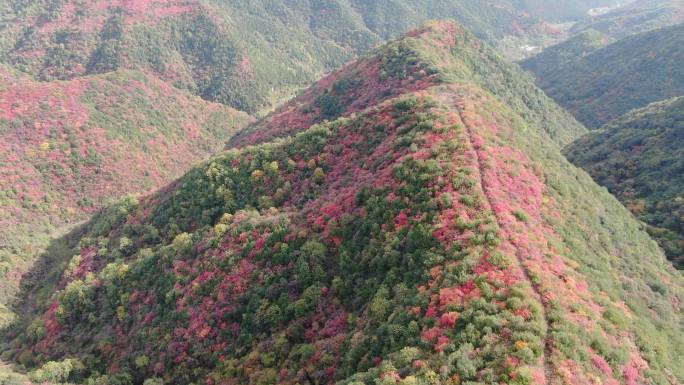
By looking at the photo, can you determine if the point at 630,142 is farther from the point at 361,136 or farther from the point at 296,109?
the point at 296,109

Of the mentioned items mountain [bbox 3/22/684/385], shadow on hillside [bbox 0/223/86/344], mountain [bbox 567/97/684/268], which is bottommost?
mountain [bbox 567/97/684/268]

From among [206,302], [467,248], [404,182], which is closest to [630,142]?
[404,182]

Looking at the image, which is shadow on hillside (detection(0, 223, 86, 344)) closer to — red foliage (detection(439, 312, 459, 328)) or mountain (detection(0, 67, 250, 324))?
mountain (detection(0, 67, 250, 324))

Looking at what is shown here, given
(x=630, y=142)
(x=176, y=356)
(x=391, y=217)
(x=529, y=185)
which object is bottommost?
(x=630, y=142)

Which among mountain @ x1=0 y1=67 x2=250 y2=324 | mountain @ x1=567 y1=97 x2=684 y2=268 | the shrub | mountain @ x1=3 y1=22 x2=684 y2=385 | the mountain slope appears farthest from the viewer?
mountain @ x1=0 y1=67 x2=250 y2=324

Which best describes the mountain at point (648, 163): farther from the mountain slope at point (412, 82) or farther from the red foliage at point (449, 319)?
the red foliage at point (449, 319)

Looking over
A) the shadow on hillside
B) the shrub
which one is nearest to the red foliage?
the shrub
